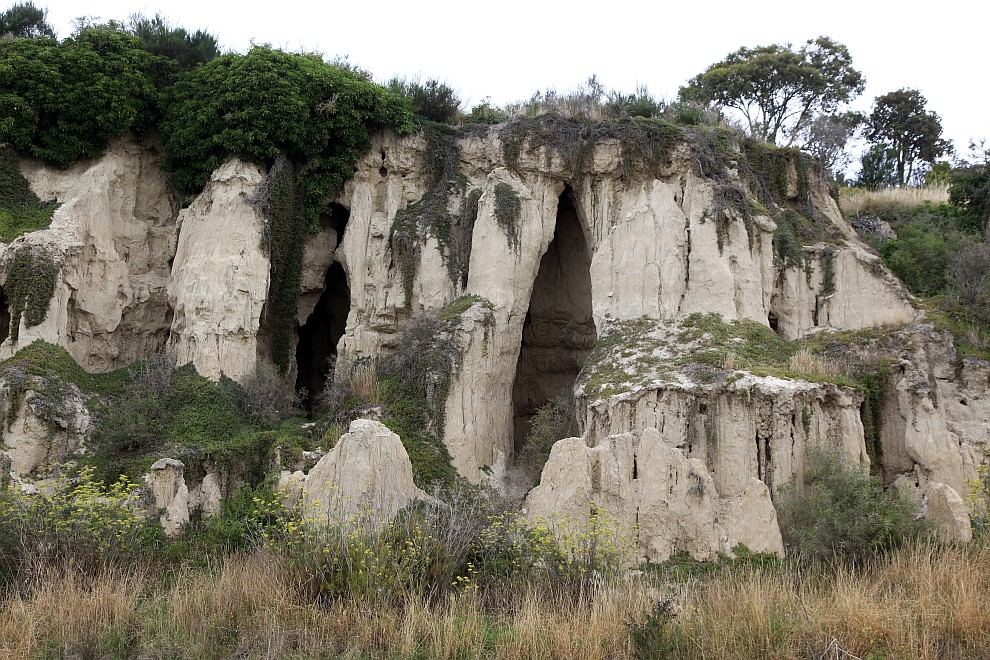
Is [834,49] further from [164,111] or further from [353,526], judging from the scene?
[353,526]

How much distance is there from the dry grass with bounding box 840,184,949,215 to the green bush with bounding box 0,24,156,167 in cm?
2193

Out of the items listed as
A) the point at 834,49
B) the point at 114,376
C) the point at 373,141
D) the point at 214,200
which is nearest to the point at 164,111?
the point at 214,200

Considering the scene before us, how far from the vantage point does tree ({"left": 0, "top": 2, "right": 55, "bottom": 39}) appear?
2468cm

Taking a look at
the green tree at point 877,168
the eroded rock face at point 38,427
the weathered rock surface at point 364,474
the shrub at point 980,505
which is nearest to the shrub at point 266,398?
the eroded rock face at point 38,427

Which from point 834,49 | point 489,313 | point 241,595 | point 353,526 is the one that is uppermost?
point 834,49

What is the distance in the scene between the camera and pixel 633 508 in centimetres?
1345

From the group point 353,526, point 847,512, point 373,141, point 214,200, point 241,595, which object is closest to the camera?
point 241,595

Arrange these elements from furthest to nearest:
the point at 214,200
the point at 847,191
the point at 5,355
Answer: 1. the point at 847,191
2. the point at 214,200
3. the point at 5,355

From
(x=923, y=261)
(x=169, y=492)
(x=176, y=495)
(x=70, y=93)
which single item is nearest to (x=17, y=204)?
(x=70, y=93)

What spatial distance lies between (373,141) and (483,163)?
2851 mm

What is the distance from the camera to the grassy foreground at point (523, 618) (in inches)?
371

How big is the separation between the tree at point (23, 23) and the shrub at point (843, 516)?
23.4 meters

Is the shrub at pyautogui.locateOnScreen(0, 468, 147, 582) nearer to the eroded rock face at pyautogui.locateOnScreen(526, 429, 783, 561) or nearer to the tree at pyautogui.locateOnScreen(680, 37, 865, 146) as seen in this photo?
the eroded rock face at pyautogui.locateOnScreen(526, 429, 783, 561)

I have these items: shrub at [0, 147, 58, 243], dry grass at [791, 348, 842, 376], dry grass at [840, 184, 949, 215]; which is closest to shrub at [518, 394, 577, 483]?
dry grass at [791, 348, 842, 376]
